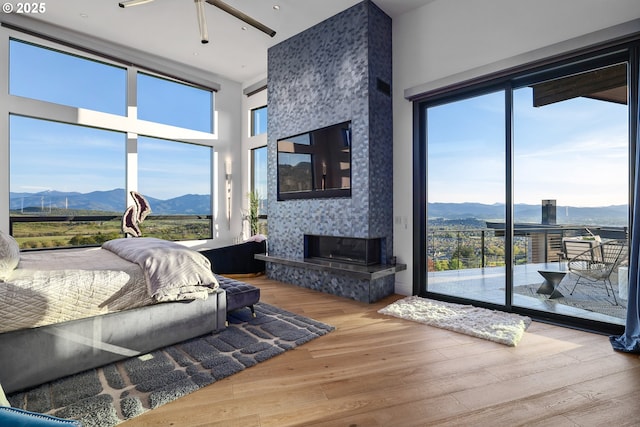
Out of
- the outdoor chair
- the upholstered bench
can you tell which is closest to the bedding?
the upholstered bench

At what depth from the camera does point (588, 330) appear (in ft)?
8.88

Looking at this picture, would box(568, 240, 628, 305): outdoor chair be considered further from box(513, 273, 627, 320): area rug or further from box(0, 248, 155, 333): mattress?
box(0, 248, 155, 333): mattress

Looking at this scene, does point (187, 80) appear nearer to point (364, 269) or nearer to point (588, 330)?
point (364, 269)

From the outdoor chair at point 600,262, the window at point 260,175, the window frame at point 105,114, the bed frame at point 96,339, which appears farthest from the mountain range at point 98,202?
the outdoor chair at point 600,262

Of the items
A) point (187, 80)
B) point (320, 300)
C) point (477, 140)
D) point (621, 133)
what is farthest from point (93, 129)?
point (621, 133)

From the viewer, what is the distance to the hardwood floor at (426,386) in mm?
1606

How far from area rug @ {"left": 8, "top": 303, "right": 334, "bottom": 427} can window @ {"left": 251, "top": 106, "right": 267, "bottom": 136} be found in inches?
177

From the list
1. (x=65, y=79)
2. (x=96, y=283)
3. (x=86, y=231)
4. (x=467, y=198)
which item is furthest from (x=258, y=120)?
(x=96, y=283)

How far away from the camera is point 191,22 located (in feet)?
14.4

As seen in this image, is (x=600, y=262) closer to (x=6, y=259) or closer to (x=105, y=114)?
(x=6, y=259)

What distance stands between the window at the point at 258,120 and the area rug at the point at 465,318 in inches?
173

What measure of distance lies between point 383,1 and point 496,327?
12.0 feet

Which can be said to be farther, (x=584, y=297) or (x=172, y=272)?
(x=584, y=297)

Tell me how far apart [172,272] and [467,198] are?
10.2ft
